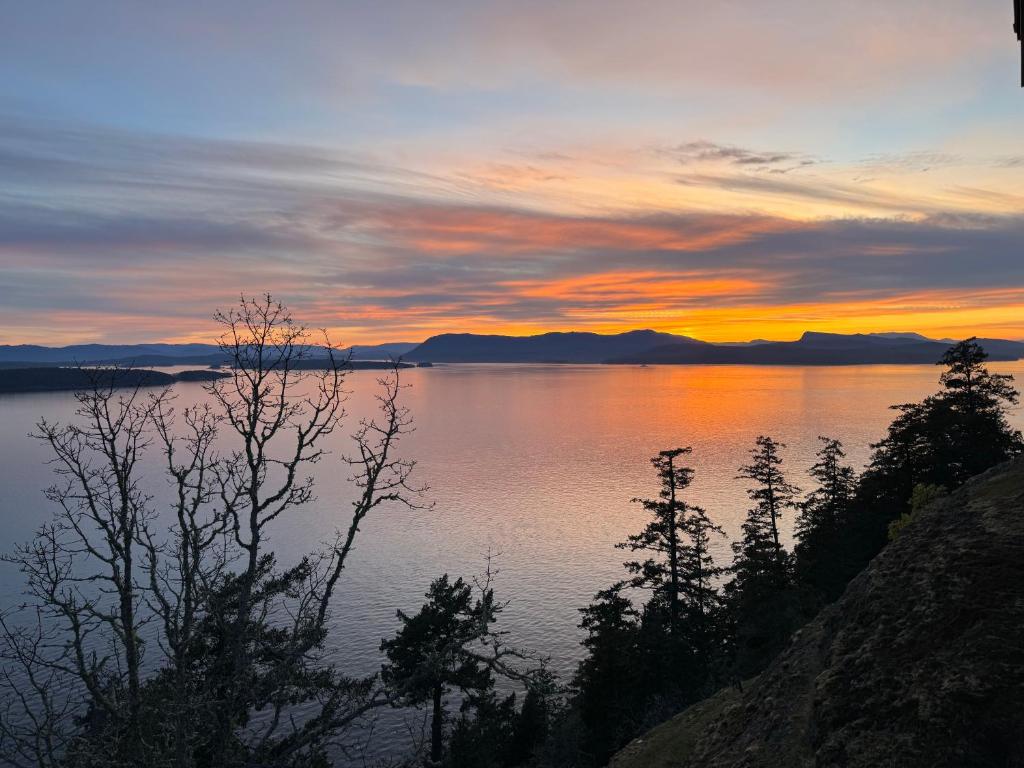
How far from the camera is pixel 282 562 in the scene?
59.2 m

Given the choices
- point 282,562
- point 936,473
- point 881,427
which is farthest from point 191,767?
point 881,427

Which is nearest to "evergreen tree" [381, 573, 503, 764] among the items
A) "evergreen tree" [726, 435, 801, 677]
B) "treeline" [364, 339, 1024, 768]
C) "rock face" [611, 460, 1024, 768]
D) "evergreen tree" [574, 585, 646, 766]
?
"treeline" [364, 339, 1024, 768]

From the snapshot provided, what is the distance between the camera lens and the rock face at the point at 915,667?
11328mm

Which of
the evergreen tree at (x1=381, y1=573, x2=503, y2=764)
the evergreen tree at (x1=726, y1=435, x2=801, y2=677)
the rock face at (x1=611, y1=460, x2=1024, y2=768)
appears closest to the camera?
the rock face at (x1=611, y1=460, x2=1024, y2=768)

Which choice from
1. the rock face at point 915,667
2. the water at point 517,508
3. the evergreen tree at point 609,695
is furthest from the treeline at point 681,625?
the rock face at point 915,667

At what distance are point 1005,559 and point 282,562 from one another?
58.5 meters

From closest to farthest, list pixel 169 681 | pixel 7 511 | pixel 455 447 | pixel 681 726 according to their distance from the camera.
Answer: pixel 169 681 < pixel 681 726 < pixel 7 511 < pixel 455 447

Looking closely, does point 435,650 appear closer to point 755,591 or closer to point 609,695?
point 609,695

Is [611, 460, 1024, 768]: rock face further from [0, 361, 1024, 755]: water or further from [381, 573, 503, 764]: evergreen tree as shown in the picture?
[0, 361, 1024, 755]: water

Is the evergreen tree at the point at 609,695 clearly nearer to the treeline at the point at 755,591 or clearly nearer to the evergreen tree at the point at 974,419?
the treeline at the point at 755,591

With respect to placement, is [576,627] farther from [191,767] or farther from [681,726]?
[191,767]

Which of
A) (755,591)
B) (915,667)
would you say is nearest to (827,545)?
(755,591)

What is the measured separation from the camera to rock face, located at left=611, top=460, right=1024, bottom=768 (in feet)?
37.2

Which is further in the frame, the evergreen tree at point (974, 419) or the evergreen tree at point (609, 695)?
the evergreen tree at point (974, 419)
